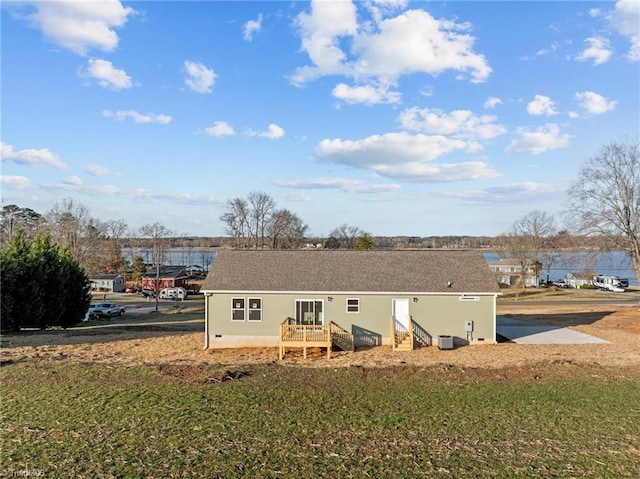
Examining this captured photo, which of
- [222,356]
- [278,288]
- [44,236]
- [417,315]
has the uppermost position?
[44,236]

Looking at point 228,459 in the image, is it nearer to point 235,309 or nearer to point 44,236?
point 235,309

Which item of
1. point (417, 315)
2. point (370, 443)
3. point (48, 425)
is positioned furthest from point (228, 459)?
point (417, 315)

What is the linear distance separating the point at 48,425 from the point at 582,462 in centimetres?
1119

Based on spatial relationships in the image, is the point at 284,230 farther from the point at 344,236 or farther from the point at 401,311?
the point at 401,311

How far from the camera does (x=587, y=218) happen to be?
3225 cm

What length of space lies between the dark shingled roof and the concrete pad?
4.01 m

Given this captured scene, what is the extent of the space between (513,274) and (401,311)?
48.6m

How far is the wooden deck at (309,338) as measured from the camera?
1802 centimetres

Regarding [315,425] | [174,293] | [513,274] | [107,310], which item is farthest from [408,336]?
[513,274]

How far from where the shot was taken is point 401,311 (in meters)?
20.2

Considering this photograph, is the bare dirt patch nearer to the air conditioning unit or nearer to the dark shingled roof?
the air conditioning unit

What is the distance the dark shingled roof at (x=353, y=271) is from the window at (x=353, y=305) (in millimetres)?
493

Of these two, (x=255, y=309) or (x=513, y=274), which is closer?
(x=255, y=309)

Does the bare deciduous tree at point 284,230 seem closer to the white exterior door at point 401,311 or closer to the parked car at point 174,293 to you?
the parked car at point 174,293
